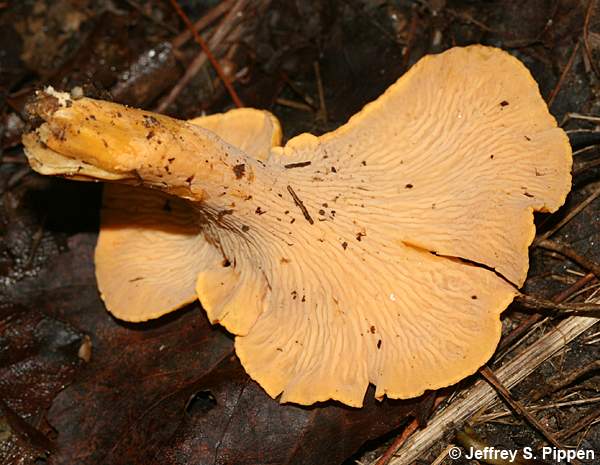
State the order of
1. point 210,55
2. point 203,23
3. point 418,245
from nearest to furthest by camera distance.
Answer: point 418,245 → point 210,55 → point 203,23

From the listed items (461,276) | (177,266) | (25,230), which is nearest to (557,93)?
(461,276)

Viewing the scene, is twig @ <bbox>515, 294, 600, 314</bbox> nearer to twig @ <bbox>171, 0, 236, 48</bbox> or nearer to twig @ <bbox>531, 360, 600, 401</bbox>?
twig @ <bbox>531, 360, 600, 401</bbox>

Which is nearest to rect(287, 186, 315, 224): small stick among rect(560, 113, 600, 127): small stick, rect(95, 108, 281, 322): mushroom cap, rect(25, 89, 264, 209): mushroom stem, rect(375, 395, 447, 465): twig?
rect(25, 89, 264, 209): mushroom stem

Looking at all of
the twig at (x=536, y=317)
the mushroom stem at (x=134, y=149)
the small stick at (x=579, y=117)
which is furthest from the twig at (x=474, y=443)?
the small stick at (x=579, y=117)

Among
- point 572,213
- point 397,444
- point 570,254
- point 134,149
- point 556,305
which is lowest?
point 397,444

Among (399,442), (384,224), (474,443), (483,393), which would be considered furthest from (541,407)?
(384,224)

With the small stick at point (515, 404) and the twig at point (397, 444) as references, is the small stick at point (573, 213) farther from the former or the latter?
the twig at point (397, 444)

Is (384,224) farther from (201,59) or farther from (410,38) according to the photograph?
(201,59)

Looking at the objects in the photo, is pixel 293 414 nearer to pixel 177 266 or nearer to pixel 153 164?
pixel 177 266
